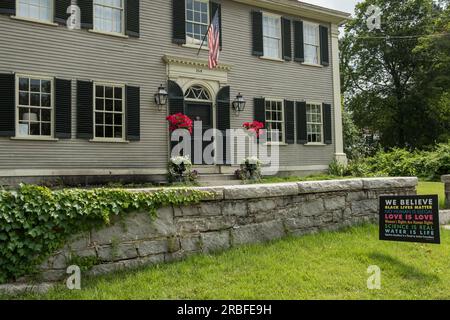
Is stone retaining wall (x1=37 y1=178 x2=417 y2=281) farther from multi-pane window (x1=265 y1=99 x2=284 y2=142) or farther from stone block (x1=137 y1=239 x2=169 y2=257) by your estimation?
multi-pane window (x1=265 y1=99 x2=284 y2=142)

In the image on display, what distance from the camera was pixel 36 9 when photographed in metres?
10.9

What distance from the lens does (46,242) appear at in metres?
4.15

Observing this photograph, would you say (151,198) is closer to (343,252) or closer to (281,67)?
(343,252)

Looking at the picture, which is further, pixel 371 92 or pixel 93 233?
pixel 371 92

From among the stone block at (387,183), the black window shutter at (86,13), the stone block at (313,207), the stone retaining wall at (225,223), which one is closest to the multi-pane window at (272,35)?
the black window shutter at (86,13)

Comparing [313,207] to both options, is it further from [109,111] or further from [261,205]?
[109,111]

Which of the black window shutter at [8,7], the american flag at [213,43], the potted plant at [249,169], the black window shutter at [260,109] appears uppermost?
the black window shutter at [8,7]

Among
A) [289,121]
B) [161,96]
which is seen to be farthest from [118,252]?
[289,121]

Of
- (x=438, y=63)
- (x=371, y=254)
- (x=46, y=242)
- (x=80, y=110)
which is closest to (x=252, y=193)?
(x=371, y=254)

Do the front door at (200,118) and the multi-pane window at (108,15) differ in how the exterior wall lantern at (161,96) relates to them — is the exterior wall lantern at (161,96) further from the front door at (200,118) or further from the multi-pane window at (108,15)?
the multi-pane window at (108,15)

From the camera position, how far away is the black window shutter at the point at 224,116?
44.5ft

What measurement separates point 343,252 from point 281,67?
422 inches

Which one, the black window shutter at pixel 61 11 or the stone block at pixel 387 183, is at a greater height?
the black window shutter at pixel 61 11

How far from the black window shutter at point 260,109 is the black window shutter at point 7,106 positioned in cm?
742
